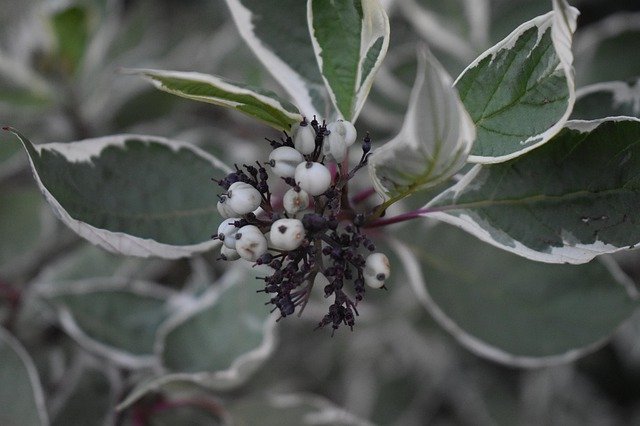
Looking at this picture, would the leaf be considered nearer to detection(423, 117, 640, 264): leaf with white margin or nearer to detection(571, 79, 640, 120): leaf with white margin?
detection(423, 117, 640, 264): leaf with white margin

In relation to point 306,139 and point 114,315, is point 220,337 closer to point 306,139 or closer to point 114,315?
point 114,315

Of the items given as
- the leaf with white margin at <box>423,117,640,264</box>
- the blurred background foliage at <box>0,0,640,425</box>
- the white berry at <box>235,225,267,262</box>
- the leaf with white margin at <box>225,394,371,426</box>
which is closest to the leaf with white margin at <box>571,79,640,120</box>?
the leaf with white margin at <box>423,117,640,264</box>

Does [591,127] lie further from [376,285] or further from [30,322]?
[30,322]

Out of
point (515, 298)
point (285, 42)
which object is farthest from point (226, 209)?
point (515, 298)

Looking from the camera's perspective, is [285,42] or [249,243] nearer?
[249,243]

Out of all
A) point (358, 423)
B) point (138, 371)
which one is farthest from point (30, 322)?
point (358, 423)
